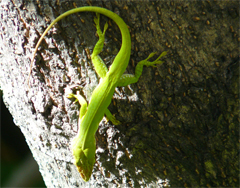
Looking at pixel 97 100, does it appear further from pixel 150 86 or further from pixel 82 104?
pixel 150 86

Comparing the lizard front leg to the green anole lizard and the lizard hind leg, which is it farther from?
the lizard hind leg

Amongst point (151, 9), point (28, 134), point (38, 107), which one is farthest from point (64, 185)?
point (151, 9)


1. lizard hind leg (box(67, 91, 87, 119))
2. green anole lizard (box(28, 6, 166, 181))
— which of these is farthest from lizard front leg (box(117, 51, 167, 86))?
lizard hind leg (box(67, 91, 87, 119))

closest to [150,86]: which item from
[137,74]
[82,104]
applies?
[137,74]

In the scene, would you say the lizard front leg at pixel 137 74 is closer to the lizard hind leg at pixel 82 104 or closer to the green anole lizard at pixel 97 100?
the green anole lizard at pixel 97 100

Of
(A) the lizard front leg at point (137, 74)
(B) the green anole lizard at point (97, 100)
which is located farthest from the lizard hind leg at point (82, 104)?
(A) the lizard front leg at point (137, 74)

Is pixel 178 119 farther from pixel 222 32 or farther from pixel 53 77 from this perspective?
pixel 53 77
